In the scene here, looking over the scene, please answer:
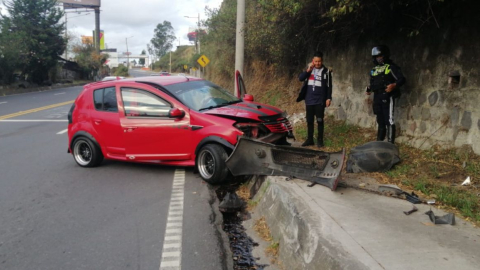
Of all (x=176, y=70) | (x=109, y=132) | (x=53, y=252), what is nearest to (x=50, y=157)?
(x=109, y=132)

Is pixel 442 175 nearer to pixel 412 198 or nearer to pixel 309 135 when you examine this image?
pixel 412 198

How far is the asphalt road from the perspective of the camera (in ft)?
12.7

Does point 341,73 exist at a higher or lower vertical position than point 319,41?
lower

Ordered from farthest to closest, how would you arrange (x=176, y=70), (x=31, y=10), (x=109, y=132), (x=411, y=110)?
(x=176, y=70), (x=31, y=10), (x=109, y=132), (x=411, y=110)

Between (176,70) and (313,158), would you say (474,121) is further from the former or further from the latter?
(176,70)

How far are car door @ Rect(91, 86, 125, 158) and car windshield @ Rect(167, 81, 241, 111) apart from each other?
117cm

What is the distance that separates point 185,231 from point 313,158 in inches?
77.4

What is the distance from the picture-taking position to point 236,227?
467cm

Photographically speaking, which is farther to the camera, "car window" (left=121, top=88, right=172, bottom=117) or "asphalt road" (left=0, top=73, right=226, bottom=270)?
"car window" (left=121, top=88, right=172, bottom=117)

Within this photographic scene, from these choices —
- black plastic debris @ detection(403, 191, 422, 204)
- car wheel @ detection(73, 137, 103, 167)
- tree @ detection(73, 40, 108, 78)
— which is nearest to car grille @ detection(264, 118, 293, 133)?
black plastic debris @ detection(403, 191, 422, 204)

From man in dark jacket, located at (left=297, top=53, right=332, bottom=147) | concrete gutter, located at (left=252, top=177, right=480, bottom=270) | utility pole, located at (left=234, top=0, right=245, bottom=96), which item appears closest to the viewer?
concrete gutter, located at (left=252, top=177, right=480, bottom=270)

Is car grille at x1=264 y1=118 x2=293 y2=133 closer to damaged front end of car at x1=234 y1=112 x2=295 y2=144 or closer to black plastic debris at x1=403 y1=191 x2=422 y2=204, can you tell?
damaged front end of car at x1=234 y1=112 x2=295 y2=144

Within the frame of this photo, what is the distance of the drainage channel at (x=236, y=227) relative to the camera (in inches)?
148

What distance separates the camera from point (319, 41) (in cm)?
1009
